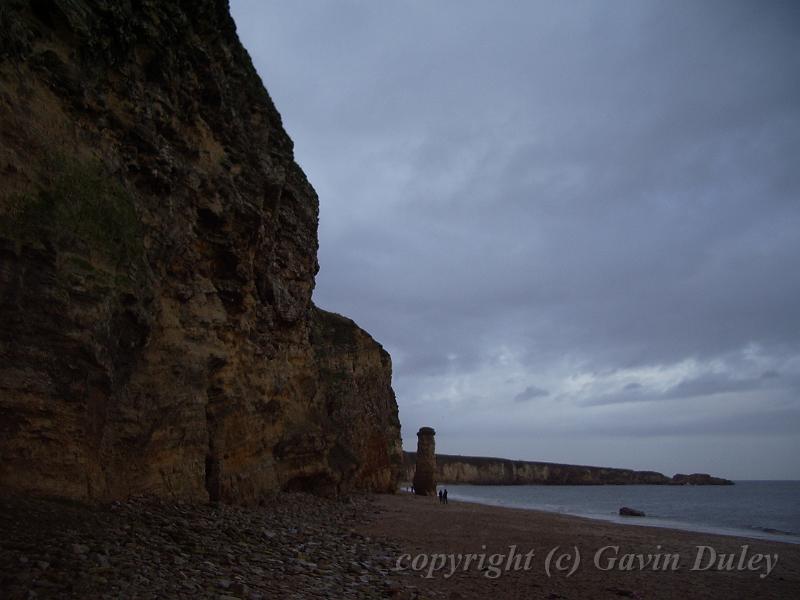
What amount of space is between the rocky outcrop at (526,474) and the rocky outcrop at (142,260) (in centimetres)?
10495

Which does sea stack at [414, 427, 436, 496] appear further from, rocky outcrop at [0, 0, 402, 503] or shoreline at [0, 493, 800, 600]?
shoreline at [0, 493, 800, 600]

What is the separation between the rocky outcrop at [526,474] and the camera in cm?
11831

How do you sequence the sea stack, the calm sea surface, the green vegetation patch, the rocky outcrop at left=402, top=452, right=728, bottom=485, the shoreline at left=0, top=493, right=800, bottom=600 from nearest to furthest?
the shoreline at left=0, top=493, right=800, bottom=600 → the green vegetation patch → the calm sea surface → the sea stack → the rocky outcrop at left=402, top=452, right=728, bottom=485

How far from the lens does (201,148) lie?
1209 centimetres

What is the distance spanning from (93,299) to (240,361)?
20.5ft

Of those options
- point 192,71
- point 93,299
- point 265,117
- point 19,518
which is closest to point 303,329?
point 265,117

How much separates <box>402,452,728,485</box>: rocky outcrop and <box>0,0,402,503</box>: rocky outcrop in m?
105

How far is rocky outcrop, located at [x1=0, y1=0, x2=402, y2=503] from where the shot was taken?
267 inches

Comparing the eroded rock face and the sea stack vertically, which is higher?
the sea stack

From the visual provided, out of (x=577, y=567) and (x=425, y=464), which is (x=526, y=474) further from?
(x=577, y=567)

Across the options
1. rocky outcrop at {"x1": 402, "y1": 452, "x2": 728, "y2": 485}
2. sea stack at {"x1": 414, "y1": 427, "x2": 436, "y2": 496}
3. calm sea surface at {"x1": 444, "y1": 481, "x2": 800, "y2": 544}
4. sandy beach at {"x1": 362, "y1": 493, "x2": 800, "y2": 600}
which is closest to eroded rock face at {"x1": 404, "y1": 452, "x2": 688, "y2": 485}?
rocky outcrop at {"x1": 402, "y1": 452, "x2": 728, "y2": 485}

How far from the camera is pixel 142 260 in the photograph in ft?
29.1

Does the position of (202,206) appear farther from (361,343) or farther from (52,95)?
(361,343)

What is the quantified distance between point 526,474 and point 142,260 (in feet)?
447
